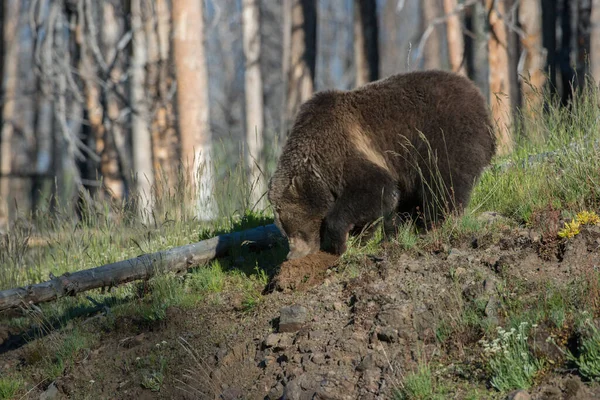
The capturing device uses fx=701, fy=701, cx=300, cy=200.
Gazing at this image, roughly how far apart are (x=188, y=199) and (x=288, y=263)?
8.80 feet

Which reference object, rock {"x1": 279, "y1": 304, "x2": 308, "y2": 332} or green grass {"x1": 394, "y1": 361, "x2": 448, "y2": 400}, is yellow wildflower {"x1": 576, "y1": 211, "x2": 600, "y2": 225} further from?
rock {"x1": 279, "y1": 304, "x2": 308, "y2": 332}

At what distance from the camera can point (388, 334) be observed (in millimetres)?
4457

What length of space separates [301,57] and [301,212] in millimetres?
10777

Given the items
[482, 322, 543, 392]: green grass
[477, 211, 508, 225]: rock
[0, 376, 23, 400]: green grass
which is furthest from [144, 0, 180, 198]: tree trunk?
[482, 322, 543, 392]: green grass

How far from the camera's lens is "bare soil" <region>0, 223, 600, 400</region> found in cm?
418

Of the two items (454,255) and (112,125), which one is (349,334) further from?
(112,125)

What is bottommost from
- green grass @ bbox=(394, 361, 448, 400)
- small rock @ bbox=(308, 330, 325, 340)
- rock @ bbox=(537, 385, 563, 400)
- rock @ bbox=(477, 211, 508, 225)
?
small rock @ bbox=(308, 330, 325, 340)

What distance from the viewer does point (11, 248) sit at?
761cm

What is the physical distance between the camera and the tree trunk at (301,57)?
16234 millimetres

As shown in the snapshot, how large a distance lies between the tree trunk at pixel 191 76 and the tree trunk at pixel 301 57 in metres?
5.12

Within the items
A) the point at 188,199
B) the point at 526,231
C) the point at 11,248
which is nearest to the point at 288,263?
the point at 526,231

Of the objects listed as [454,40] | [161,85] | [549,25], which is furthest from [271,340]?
[454,40]

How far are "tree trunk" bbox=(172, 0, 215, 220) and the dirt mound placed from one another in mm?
5442

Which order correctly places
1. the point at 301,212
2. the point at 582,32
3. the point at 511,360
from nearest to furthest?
the point at 511,360 < the point at 301,212 < the point at 582,32
